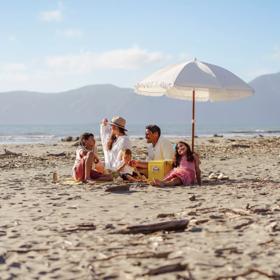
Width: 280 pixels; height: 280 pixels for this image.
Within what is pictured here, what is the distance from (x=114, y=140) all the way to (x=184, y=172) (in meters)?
1.47

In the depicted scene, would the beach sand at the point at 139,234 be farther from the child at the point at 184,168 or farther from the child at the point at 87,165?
the child at the point at 87,165

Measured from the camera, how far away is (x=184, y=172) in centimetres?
945

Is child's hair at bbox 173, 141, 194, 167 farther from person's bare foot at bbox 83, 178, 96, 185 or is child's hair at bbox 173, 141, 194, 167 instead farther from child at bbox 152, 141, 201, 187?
person's bare foot at bbox 83, 178, 96, 185

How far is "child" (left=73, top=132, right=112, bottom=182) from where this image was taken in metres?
9.71

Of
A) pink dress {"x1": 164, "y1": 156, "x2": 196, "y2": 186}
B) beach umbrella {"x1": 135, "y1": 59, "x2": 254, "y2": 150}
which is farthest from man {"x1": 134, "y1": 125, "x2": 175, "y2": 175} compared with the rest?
beach umbrella {"x1": 135, "y1": 59, "x2": 254, "y2": 150}

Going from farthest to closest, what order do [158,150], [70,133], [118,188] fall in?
[70,133], [158,150], [118,188]

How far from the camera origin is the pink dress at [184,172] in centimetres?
945

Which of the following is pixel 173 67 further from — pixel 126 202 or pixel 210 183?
pixel 126 202

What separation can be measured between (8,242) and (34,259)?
0.71 m

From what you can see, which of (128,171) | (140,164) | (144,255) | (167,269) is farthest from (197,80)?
(167,269)

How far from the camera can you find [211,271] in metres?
4.08

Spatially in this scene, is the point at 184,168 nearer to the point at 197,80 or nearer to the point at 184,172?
the point at 184,172

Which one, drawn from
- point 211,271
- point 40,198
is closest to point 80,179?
point 40,198

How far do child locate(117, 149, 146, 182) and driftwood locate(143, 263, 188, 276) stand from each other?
5.54m
